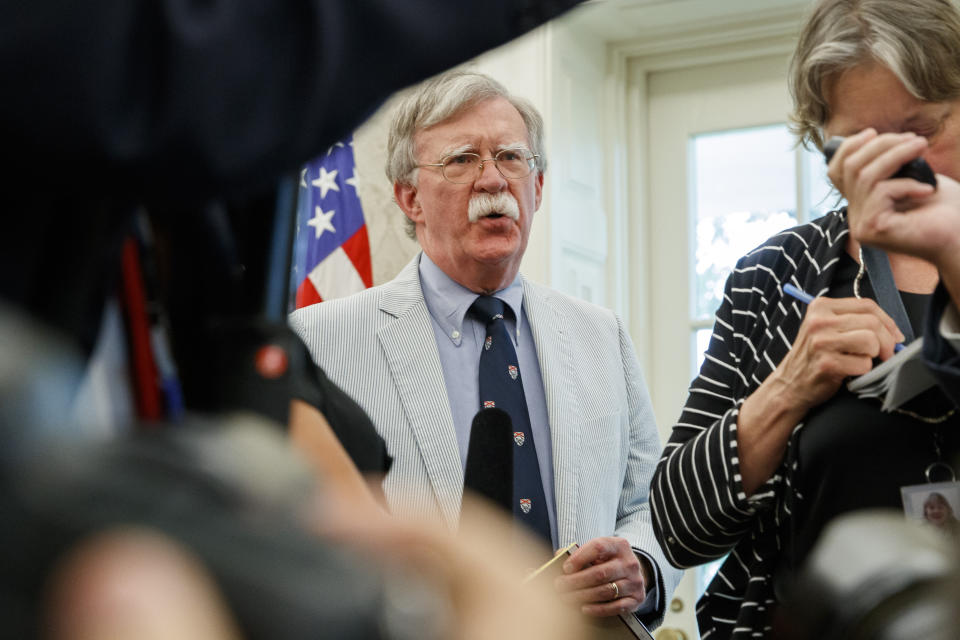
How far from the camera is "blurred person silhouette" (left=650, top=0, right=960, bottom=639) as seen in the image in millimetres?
1159

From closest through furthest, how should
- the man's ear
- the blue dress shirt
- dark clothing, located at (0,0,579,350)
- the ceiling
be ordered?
dark clothing, located at (0,0,579,350), the blue dress shirt, the man's ear, the ceiling

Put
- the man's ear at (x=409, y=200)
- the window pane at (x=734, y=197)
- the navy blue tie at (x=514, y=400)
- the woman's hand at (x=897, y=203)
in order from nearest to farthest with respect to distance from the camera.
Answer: the woman's hand at (x=897, y=203), the navy blue tie at (x=514, y=400), the man's ear at (x=409, y=200), the window pane at (x=734, y=197)

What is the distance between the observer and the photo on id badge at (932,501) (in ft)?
3.66

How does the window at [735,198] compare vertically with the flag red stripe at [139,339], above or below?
above

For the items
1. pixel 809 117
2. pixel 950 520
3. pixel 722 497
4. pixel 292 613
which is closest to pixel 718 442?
pixel 722 497

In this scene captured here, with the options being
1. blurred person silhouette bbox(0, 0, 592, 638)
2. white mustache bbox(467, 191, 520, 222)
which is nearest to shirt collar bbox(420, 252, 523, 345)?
white mustache bbox(467, 191, 520, 222)

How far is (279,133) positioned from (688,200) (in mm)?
3407

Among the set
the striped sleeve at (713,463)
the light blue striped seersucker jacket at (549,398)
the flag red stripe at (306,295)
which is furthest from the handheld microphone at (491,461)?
the flag red stripe at (306,295)

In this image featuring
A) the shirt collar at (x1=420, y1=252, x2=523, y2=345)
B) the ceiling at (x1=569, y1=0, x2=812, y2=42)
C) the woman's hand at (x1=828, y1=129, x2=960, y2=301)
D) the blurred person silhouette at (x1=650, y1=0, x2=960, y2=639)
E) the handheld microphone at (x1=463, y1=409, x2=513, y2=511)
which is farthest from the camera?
the ceiling at (x1=569, y1=0, x2=812, y2=42)

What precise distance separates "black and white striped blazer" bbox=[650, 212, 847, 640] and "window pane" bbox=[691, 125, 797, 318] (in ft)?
7.37

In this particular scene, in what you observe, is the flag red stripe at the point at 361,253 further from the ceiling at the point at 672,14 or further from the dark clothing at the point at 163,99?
the dark clothing at the point at 163,99

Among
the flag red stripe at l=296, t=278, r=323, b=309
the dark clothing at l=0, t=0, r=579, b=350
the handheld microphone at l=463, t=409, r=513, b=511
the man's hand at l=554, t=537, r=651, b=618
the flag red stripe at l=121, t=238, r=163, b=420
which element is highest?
the dark clothing at l=0, t=0, r=579, b=350

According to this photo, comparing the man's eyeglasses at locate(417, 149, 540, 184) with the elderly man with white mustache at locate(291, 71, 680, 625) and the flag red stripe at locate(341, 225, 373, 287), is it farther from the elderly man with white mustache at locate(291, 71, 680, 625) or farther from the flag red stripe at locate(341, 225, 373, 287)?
the flag red stripe at locate(341, 225, 373, 287)

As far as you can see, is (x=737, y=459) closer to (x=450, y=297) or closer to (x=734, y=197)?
(x=450, y=297)
